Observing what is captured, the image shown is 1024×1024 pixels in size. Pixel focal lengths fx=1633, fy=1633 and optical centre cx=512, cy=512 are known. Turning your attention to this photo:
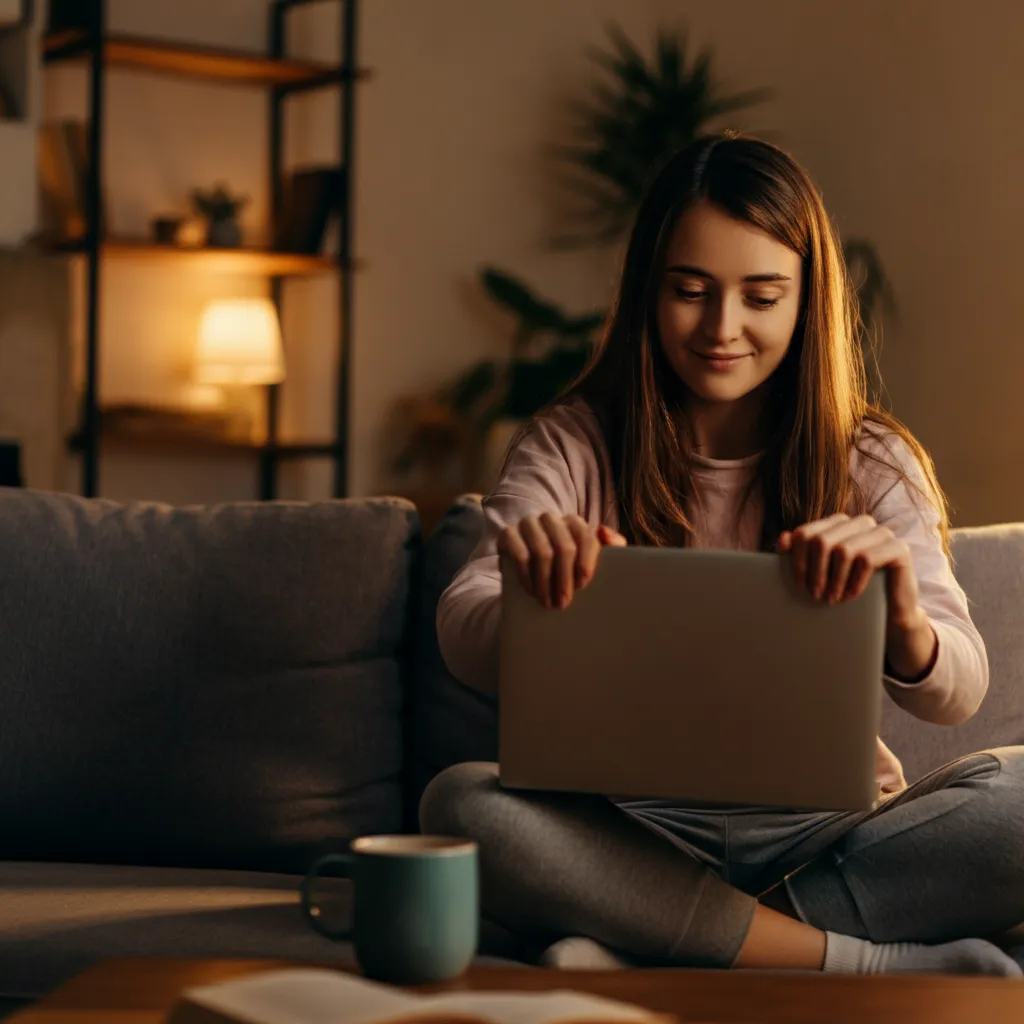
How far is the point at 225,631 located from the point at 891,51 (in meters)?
2.90

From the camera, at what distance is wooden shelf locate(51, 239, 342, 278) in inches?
150

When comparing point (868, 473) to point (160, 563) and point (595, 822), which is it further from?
point (160, 563)

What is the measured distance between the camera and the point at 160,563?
5.43 feet

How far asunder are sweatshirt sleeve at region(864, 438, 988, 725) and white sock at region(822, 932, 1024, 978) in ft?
0.61

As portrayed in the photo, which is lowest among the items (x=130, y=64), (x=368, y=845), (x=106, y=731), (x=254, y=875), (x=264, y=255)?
(x=254, y=875)

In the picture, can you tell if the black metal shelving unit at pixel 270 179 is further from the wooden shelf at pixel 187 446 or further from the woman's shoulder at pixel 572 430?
the woman's shoulder at pixel 572 430

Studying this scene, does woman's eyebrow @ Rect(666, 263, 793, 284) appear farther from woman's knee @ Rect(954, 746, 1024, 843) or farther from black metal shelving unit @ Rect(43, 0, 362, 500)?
black metal shelving unit @ Rect(43, 0, 362, 500)

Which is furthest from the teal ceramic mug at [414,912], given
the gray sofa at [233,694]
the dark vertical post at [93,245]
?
the dark vertical post at [93,245]

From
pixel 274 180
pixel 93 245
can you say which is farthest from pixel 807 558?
pixel 274 180

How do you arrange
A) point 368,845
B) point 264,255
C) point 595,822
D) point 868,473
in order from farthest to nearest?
point 264,255, point 868,473, point 595,822, point 368,845

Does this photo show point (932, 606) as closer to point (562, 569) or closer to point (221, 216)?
point (562, 569)

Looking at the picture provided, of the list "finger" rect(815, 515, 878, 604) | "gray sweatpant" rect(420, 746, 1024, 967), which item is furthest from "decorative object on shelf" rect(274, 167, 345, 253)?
"finger" rect(815, 515, 878, 604)

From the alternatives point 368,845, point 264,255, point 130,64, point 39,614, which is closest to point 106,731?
point 39,614

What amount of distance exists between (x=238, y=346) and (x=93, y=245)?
1.44 feet
